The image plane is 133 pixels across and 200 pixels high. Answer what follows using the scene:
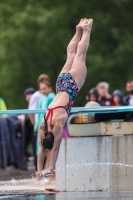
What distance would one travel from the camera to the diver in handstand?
1100 cm

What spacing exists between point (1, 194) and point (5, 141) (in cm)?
624

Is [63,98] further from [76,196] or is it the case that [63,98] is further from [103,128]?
[76,196]

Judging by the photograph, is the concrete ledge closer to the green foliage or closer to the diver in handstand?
the diver in handstand

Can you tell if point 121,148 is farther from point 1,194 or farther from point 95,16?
point 95,16

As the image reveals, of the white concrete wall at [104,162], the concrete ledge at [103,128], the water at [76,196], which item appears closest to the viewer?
the water at [76,196]

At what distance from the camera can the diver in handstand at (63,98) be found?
36.1 ft

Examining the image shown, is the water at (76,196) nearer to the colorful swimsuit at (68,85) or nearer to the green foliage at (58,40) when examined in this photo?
the colorful swimsuit at (68,85)

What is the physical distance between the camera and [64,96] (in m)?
Answer: 11.6

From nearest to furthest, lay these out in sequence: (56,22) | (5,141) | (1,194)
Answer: (1,194) < (5,141) < (56,22)

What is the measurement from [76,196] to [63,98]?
1.63 m

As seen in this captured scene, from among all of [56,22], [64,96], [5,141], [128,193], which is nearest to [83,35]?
[64,96]

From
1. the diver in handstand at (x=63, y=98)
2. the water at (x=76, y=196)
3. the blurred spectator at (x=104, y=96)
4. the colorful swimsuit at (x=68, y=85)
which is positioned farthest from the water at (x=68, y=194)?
the blurred spectator at (x=104, y=96)

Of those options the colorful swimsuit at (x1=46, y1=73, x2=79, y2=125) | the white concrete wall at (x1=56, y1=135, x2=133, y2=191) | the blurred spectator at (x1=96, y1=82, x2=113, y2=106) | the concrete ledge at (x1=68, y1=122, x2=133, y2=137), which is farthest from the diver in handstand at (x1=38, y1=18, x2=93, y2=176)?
the blurred spectator at (x1=96, y1=82, x2=113, y2=106)

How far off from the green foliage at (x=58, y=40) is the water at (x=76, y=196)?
13.4m
